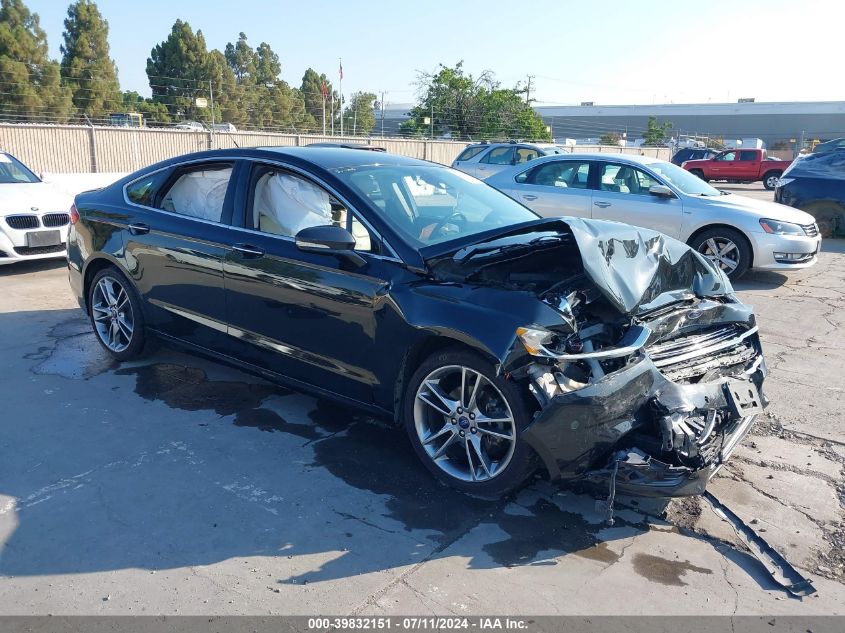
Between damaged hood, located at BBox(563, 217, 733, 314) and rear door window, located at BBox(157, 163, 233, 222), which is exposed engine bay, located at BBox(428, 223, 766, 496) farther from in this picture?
rear door window, located at BBox(157, 163, 233, 222)

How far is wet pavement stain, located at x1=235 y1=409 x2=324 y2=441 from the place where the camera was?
444 centimetres

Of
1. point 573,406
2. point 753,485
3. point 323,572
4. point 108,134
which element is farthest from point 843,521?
point 108,134

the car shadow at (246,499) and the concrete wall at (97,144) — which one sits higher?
the concrete wall at (97,144)

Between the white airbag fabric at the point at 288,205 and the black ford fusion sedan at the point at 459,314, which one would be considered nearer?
the black ford fusion sedan at the point at 459,314

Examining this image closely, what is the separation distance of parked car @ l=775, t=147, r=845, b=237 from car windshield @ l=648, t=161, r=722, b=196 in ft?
15.6

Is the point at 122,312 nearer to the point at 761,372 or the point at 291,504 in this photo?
the point at 291,504

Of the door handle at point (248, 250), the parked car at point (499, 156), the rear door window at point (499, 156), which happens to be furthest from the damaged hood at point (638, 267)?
the rear door window at point (499, 156)

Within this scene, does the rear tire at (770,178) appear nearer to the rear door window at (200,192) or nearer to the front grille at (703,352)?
the front grille at (703,352)

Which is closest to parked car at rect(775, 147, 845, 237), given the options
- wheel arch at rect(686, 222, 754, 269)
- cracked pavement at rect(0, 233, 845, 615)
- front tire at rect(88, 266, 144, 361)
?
wheel arch at rect(686, 222, 754, 269)

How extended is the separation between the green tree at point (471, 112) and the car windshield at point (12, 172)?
30610 millimetres

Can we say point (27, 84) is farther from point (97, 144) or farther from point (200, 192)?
point (200, 192)

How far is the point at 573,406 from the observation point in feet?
10.5

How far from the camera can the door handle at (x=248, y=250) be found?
447 centimetres

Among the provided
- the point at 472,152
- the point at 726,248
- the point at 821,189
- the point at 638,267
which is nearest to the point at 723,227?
the point at 726,248
